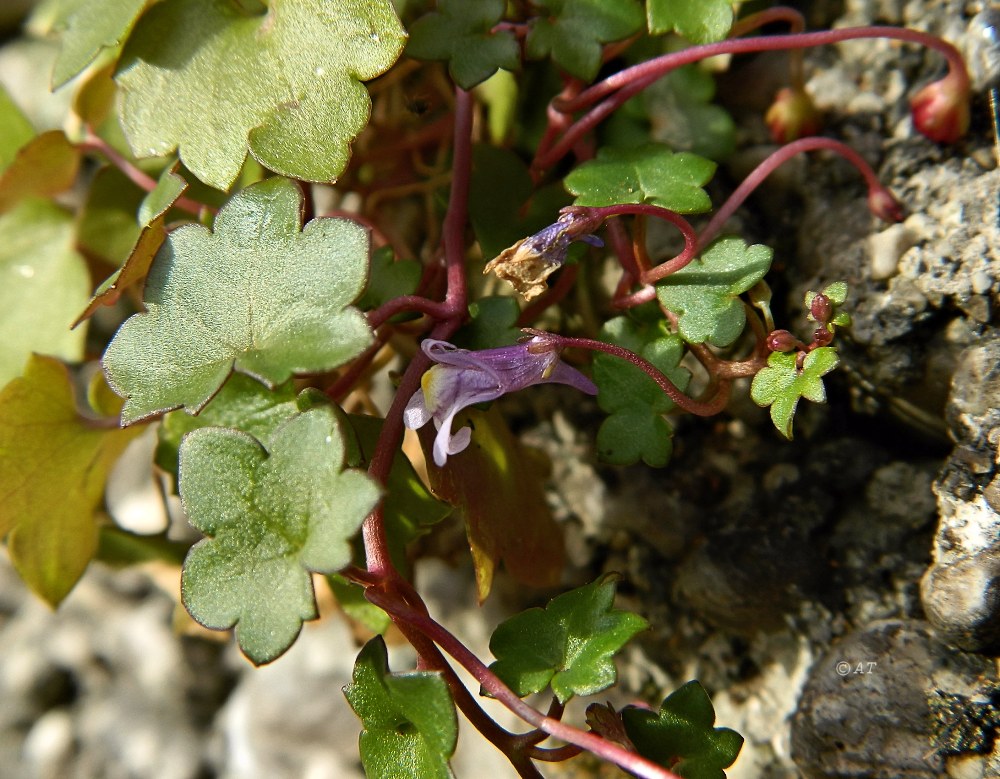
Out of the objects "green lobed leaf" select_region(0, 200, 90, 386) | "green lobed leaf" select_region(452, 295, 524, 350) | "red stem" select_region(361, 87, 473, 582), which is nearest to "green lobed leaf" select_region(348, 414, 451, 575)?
"red stem" select_region(361, 87, 473, 582)

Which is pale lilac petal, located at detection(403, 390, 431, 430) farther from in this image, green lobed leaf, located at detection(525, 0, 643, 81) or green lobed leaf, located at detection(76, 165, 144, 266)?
green lobed leaf, located at detection(76, 165, 144, 266)

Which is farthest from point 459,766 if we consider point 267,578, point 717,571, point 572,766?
point 267,578

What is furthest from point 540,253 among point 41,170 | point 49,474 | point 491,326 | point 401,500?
point 41,170

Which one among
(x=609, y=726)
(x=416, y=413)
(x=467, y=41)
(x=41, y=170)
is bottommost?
(x=609, y=726)

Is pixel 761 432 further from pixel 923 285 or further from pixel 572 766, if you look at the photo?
pixel 572 766

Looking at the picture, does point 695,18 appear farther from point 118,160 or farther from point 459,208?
point 118,160
